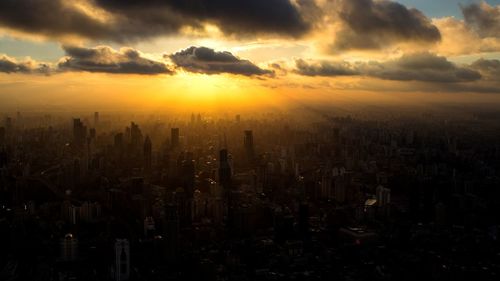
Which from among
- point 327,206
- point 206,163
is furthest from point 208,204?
point 206,163

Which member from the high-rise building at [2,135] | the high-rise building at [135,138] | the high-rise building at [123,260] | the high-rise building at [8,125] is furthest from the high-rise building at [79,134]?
the high-rise building at [123,260]

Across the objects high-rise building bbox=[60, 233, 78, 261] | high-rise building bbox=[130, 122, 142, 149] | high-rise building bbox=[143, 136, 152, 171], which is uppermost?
high-rise building bbox=[130, 122, 142, 149]

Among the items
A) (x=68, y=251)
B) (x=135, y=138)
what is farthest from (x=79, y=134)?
(x=68, y=251)

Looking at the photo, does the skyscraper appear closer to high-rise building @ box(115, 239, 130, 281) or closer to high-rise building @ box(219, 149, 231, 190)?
high-rise building @ box(219, 149, 231, 190)

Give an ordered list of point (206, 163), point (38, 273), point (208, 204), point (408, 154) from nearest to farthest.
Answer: point (38, 273)
point (208, 204)
point (206, 163)
point (408, 154)

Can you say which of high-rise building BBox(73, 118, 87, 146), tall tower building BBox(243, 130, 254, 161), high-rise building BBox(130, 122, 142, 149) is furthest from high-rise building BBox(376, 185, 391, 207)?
high-rise building BBox(73, 118, 87, 146)

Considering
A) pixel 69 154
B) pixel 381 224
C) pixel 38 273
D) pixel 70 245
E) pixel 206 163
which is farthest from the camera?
pixel 69 154

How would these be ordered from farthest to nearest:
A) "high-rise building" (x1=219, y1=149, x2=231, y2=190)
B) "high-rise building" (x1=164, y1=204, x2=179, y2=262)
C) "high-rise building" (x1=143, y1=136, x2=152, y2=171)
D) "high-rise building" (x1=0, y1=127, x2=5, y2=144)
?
"high-rise building" (x1=0, y1=127, x2=5, y2=144), "high-rise building" (x1=143, y1=136, x2=152, y2=171), "high-rise building" (x1=219, y1=149, x2=231, y2=190), "high-rise building" (x1=164, y1=204, x2=179, y2=262)

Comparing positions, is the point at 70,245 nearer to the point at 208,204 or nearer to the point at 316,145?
the point at 208,204
